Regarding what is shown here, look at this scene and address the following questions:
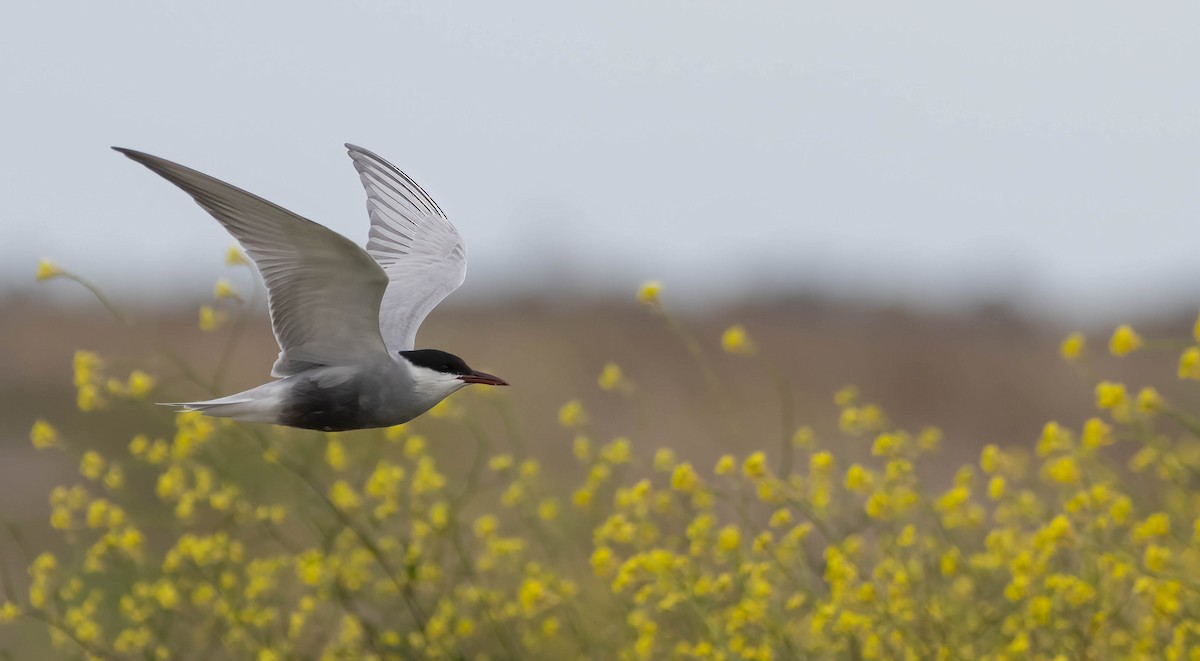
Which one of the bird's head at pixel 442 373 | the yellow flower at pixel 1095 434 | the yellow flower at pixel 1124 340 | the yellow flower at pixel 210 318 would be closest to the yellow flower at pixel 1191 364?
the yellow flower at pixel 1124 340

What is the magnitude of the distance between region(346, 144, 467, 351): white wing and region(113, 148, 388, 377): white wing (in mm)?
681

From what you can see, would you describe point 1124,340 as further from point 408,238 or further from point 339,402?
point 408,238

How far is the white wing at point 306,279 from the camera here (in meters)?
3.38

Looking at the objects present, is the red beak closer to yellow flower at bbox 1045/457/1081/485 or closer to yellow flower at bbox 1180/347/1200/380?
yellow flower at bbox 1045/457/1081/485

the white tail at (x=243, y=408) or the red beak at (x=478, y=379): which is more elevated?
the red beak at (x=478, y=379)

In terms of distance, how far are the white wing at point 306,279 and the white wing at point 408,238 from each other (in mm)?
681

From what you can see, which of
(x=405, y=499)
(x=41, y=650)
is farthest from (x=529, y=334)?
(x=405, y=499)

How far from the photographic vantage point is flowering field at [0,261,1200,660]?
12.1 feet

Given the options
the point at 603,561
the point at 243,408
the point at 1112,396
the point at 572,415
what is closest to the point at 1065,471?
the point at 1112,396

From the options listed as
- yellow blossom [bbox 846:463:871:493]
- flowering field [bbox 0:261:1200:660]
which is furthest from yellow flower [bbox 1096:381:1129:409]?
yellow blossom [bbox 846:463:871:493]

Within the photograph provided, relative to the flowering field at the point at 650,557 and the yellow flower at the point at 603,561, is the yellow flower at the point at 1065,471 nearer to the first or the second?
the flowering field at the point at 650,557

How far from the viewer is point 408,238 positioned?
4.89 m

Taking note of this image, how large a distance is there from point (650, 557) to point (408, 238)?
1.75 meters

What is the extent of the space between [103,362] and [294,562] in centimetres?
Answer: 94
